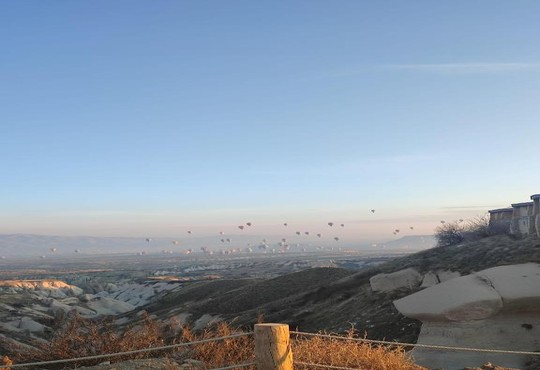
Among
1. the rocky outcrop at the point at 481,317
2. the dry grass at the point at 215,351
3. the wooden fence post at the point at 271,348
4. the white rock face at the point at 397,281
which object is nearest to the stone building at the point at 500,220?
the white rock face at the point at 397,281

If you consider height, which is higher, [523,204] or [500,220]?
[523,204]

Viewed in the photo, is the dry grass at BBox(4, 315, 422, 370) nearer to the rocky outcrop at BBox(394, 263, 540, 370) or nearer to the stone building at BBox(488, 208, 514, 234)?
the rocky outcrop at BBox(394, 263, 540, 370)

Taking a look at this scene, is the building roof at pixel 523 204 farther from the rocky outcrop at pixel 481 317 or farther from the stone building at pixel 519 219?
the rocky outcrop at pixel 481 317

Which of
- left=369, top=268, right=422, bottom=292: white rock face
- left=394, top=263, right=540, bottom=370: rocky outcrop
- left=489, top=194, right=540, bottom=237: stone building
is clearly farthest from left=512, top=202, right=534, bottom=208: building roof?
left=394, top=263, right=540, bottom=370: rocky outcrop

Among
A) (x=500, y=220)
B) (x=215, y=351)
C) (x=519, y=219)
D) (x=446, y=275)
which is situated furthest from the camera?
(x=500, y=220)

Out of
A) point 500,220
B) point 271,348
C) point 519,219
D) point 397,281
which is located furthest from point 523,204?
point 271,348

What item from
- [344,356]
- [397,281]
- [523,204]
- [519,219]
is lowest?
[397,281]

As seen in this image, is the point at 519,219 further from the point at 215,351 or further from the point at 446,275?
the point at 215,351
